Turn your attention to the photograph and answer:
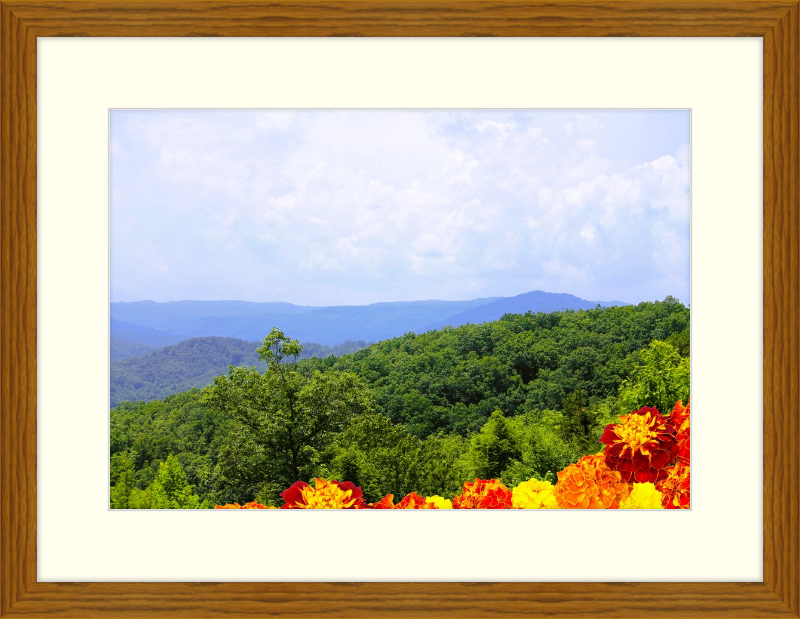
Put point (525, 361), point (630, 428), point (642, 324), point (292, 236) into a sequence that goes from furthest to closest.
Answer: point (525, 361) < point (642, 324) < point (292, 236) < point (630, 428)

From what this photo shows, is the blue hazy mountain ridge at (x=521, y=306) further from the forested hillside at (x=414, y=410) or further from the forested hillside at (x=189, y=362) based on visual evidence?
the forested hillside at (x=189, y=362)

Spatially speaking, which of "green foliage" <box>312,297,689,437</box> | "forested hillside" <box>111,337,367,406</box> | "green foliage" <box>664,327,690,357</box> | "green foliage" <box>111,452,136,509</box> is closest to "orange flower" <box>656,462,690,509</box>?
"green foliage" <box>664,327,690,357</box>

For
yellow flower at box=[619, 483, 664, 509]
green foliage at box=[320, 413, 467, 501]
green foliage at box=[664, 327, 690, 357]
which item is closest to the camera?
yellow flower at box=[619, 483, 664, 509]

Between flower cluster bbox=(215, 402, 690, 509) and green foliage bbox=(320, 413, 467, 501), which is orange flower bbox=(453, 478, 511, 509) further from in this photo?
green foliage bbox=(320, 413, 467, 501)

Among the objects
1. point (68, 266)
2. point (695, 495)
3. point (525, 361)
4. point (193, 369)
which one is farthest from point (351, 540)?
point (525, 361)
